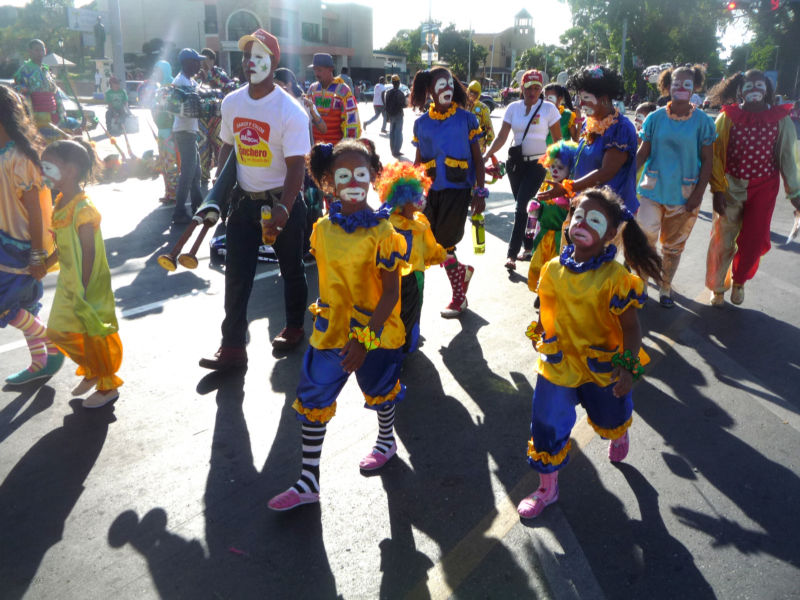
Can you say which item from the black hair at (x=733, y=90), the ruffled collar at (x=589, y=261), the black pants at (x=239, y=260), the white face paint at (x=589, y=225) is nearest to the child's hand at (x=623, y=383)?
the ruffled collar at (x=589, y=261)

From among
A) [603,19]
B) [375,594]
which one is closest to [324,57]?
[375,594]

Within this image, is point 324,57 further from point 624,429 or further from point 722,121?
point 624,429

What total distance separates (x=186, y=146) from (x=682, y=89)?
20.7 ft

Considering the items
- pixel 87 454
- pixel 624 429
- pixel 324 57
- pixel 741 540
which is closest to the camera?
pixel 741 540

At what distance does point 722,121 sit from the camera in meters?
5.91

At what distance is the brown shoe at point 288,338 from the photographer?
500 cm

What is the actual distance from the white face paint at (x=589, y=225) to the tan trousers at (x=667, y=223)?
3085 mm

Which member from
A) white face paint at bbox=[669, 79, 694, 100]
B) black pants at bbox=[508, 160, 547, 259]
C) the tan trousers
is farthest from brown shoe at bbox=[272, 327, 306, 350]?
white face paint at bbox=[669, 79, 694, 100]

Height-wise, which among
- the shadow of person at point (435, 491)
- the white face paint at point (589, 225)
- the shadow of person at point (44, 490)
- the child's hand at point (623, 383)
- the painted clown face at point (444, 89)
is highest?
the painted clown face at point (444, 89)

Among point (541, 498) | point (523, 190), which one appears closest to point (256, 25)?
point (523, 190)

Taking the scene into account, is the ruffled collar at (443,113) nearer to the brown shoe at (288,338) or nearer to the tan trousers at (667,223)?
the tan trousers at (667,223)

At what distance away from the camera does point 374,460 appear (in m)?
3.51

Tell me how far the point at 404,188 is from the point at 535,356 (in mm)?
1802

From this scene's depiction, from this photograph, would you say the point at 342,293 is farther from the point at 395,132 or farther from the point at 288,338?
the point at 395,132
